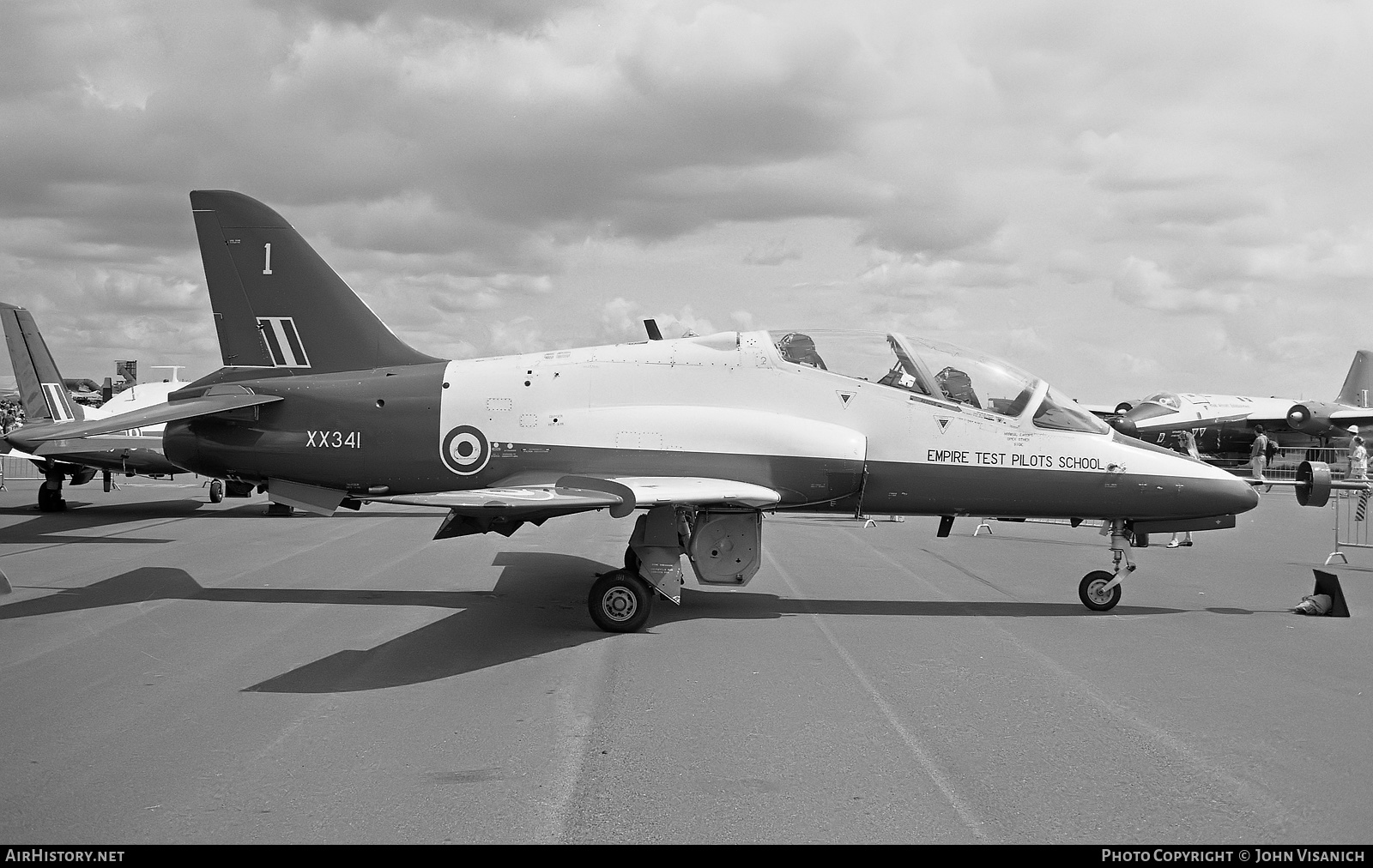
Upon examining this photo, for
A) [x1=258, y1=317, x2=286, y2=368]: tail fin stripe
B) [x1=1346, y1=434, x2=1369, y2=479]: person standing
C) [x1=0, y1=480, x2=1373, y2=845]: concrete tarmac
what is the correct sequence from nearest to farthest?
[x1=0, y1=480, x2=1373, y2=845]: concrete tarmac → [x1=258, y1=317, x2=286, y2=368]: tail fin stripe → [x1=1346, y1=434, x2=1369, y2=479]: person standing

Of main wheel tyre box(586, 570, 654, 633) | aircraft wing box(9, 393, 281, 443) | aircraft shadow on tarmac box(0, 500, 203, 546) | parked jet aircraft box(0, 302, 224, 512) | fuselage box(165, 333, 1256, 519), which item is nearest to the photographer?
main wheel tyre box(586, 570, 654, 633)

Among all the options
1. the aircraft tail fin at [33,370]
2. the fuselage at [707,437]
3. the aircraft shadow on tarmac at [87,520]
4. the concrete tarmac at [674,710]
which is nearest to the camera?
the concrete tarmac at [674,710]

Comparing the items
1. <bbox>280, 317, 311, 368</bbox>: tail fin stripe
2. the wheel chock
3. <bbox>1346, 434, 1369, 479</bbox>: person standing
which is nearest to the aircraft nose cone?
the wheel chock

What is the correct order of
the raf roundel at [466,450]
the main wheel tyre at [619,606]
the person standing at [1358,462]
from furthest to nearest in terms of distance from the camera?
the person standing at [1358,462]
the raf roundel at [466,450]
the main wheel tyre at [619,606]

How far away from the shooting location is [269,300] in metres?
9.34

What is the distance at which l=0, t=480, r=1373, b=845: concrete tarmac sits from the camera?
376 cm

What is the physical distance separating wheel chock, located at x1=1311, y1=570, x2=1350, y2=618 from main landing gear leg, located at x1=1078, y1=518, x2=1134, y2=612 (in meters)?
1.79

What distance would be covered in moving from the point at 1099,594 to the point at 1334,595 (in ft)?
7.30

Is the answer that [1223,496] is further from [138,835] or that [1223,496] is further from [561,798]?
[138,835]

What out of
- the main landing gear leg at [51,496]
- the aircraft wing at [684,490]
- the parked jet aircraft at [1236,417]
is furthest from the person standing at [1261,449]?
the main landing gear leg at [51,496]

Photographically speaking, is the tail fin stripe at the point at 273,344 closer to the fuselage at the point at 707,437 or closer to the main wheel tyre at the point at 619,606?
the fuselage at the point at 707,437

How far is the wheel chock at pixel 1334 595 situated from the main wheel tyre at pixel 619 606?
21.6 ft

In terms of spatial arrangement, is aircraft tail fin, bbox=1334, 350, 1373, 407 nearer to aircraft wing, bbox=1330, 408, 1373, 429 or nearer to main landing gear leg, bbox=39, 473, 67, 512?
aircraft wing, bbox=1330, 408, 1373, 429

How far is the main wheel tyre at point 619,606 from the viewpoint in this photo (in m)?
7.62
